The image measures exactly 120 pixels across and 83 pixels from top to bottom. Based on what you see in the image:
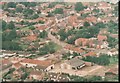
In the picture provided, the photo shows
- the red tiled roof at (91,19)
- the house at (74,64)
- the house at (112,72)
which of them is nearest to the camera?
the house at (112,72)

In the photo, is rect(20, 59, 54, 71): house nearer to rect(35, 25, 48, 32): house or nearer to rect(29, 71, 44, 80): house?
rect(29, 71, 44, 80): house

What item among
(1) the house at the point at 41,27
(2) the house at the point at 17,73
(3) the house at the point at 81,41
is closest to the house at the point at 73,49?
(3) the house at the point at 81,41

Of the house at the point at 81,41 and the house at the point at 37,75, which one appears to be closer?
the house at the point at 37,75

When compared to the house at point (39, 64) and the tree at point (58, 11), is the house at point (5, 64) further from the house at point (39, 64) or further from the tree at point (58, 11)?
the tree at point (58, 11)

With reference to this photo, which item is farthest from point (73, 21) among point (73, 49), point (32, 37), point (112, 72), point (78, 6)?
point (112, 72)

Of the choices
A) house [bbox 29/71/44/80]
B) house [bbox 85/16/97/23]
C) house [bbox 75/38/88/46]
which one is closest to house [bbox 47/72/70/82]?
house [bbox 29/71/44/80]

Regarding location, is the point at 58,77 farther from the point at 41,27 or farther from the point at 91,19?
the point at 91,19
